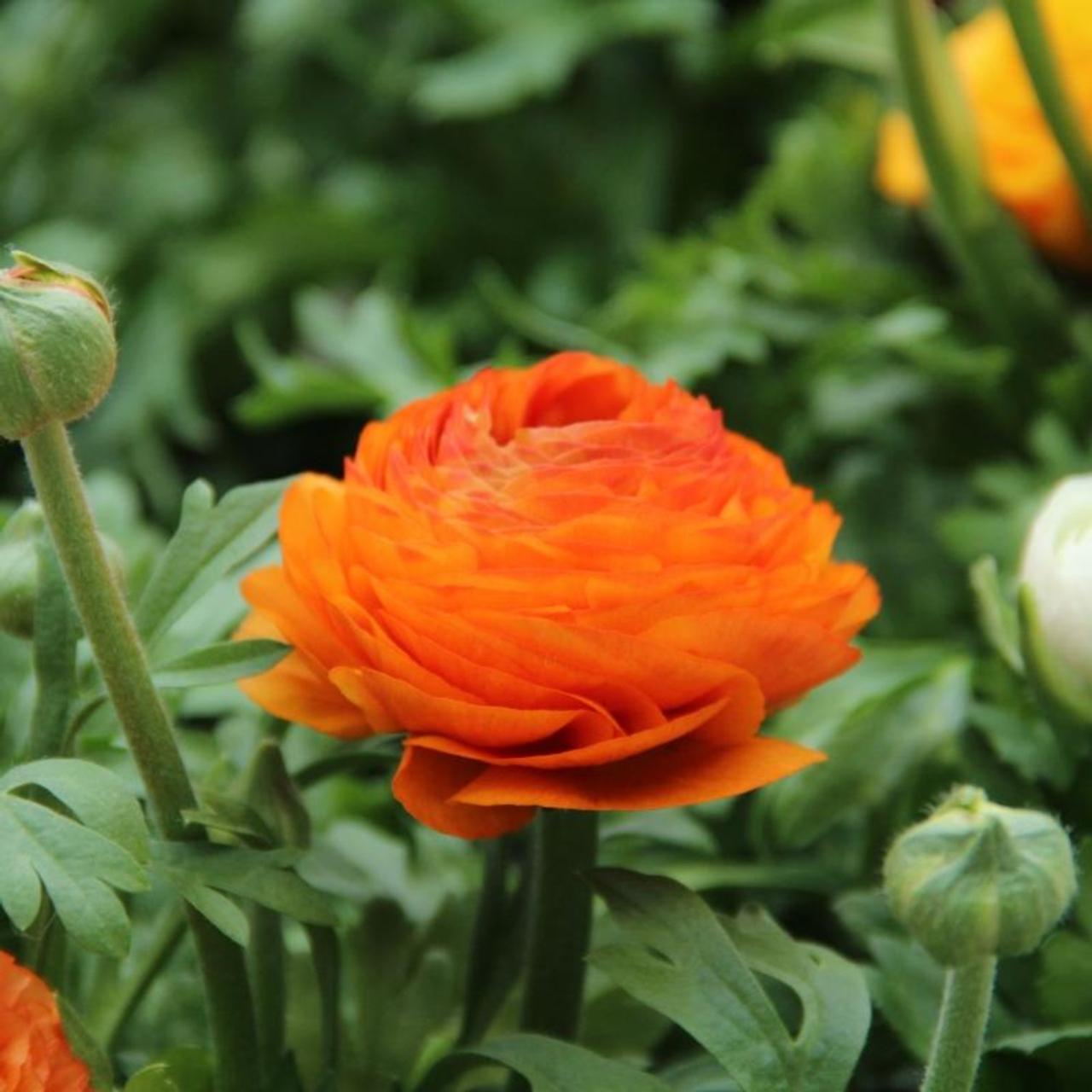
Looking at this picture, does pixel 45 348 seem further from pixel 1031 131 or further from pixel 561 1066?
pixel 1031 131

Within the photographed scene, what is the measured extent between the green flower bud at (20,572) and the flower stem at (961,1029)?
18cm

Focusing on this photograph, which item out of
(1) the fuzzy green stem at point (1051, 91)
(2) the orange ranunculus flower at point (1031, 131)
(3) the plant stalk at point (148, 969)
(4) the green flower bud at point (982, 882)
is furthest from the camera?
(2) the orange ranunculus flower at point (1031, 131)

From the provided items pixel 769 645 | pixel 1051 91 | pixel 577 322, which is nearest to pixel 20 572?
pixel 769 645

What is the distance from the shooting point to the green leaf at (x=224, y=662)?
330 millimetres

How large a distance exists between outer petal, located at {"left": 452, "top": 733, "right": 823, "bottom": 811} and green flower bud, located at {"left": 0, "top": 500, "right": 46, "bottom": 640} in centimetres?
9

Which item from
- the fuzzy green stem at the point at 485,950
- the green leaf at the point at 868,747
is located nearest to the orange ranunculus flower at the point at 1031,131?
the green leaf at the point at 868,747

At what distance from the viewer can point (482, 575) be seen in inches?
11.9

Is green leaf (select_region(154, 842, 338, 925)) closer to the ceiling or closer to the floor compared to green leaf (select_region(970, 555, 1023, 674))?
closer to the ceiling

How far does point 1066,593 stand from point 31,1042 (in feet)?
0.75

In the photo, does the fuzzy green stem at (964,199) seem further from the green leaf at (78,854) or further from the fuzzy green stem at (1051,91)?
the green leaf at (78,854)

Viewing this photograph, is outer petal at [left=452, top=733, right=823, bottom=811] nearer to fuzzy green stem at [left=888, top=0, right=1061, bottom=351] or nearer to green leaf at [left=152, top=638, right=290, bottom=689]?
green leaf at [left=152, top=638, right=290, bottom=689]

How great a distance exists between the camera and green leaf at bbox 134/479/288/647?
0.34 meters

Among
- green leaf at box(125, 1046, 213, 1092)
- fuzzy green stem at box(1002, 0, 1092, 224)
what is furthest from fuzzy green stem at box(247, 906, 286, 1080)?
fuzzy green stem at box(1002, 0, 1092, 224)

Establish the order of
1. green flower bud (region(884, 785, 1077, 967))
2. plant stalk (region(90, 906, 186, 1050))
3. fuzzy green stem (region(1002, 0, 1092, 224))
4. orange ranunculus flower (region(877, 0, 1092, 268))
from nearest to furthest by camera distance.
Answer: green flower bud (region(884, 785, 1077, 967)), plant stalk (region(90, 906, 186, 1050)), fuzzy green stem (region(1002, 0, 1092, 224)), orange ranunculus flower (region(877, 0, 1092, 268))
